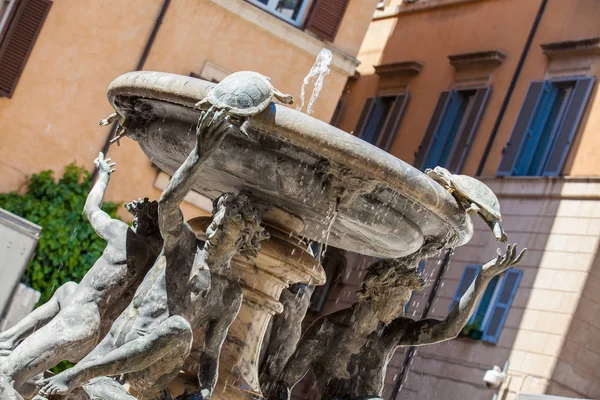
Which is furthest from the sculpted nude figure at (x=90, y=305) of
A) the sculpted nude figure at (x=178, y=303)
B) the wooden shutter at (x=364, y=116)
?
the wooden shutter at (x=364, y=116)

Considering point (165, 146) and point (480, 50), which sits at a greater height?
point (480, 50)

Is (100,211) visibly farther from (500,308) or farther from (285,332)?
(500,308)

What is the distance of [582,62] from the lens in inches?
907

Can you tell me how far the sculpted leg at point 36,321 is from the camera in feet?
25.1

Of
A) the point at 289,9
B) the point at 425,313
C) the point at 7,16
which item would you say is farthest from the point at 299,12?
the point at 425,313

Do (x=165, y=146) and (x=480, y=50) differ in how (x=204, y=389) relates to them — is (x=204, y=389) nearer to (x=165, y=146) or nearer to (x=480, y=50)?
(x=165, y=146)

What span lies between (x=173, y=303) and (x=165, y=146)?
1095mm

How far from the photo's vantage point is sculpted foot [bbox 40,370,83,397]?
6.77m

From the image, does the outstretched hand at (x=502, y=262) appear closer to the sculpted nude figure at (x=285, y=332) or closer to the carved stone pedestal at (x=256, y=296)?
the carved stone pedestal at (x=256, y=296)

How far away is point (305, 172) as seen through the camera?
7293 mm

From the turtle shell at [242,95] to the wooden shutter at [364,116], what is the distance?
2166cm

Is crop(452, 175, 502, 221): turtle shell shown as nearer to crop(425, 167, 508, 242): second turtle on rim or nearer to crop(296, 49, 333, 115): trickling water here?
crop(425, 167, 508, 242): second turtle on rim

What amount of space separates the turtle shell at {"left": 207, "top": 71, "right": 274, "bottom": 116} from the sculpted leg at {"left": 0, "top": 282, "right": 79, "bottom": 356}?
154cm

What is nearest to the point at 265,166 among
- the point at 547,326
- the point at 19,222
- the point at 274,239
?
the point at 274,239
